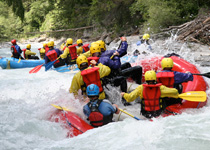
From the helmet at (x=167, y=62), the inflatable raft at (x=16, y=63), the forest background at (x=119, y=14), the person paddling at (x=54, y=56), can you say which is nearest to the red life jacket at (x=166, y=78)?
the helmet at (x=167, y=62)

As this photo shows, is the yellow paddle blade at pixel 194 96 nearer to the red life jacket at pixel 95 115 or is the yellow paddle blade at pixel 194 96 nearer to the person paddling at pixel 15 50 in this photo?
the red life jacket at pixel 95 115

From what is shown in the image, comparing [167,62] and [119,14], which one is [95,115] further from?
[119,14]

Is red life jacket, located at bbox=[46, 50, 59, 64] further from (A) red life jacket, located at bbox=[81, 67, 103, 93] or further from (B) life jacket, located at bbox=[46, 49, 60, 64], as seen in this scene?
(A) red life jacket, located at bbox=[81, 67, 103, 93]

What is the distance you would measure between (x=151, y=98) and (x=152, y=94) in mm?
69

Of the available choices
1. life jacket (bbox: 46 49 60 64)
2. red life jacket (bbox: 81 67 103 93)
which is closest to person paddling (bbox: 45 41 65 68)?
life jacket (bbox: 46 49 60 64)

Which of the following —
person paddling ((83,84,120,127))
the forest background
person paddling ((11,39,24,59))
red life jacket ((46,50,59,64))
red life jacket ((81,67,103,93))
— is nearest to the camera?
person paddling ((83,84,120,127))

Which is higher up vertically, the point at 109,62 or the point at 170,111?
the point at 109,62

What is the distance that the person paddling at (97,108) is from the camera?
3.49 metres

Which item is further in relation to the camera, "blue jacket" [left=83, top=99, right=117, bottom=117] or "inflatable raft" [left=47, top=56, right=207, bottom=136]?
"inflatable raft" [left=47, top=56, right=207, bottom=136]

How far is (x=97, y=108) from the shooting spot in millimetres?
3492

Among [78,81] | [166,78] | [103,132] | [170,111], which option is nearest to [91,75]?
[78,81]

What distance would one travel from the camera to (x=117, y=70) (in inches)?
203

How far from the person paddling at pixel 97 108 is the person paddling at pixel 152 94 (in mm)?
426

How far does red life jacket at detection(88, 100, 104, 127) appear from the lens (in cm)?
349
